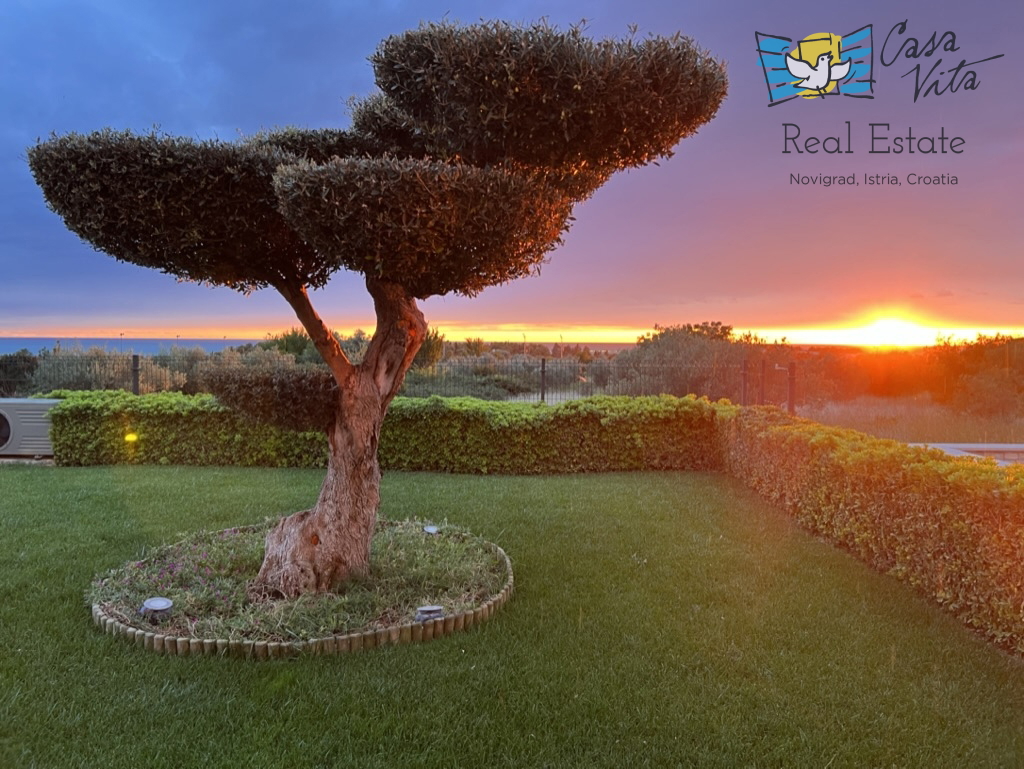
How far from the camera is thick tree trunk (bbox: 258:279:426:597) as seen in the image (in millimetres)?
4332

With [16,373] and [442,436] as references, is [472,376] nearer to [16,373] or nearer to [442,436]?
[442,436]

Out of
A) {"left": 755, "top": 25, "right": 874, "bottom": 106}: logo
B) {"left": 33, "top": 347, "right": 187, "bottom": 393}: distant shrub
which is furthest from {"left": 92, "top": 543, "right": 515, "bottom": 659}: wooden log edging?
{"left": 33, "top": 347, "right": 187, "bottom": 393}: distant shrub

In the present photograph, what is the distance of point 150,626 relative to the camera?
3779 mm

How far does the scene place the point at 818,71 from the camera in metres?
6.61

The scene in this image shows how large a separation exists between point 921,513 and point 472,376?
40.6 ft

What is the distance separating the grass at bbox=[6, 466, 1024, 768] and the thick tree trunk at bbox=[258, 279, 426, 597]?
95 centimetres

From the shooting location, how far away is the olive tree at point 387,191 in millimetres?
3195

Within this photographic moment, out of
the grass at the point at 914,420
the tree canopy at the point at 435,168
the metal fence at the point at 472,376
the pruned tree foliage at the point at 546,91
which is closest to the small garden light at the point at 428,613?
the tree canopy at the point at 435,168

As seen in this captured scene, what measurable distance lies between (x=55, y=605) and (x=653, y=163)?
15.8ft

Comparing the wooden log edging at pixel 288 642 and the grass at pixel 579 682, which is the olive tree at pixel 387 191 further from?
the grass at pixel 579 682

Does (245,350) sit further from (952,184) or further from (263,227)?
(952,184)

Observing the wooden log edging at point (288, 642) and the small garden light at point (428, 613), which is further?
the small garden light at point (428, 613)

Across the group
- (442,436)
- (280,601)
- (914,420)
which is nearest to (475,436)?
(442,436)

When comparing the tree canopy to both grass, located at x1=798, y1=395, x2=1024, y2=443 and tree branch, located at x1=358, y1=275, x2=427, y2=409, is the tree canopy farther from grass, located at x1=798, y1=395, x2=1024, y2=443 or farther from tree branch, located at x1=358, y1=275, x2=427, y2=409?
grass, located at x1=798, y1=395, x2=1024, y2=443
